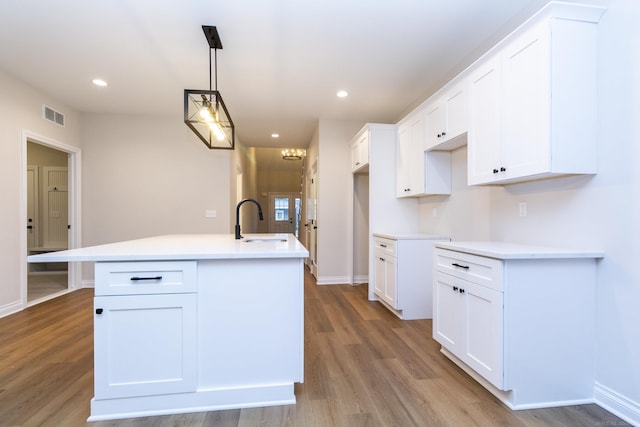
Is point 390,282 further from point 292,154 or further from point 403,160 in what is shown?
point 292,154

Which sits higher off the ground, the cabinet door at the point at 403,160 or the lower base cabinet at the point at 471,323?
the cabinet door at the point at 403,160

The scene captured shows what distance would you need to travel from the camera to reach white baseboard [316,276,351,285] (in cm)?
468

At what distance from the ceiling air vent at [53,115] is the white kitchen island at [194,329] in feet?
11.0

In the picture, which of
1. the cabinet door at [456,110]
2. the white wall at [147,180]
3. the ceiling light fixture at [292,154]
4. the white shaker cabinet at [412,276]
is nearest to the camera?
the cabinet door at [456,110]

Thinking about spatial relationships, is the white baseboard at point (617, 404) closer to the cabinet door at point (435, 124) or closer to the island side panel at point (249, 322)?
the island side panel at point (249, 322)

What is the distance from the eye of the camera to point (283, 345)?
1711 mm

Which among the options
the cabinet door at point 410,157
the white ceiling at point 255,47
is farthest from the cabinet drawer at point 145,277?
the cabinet door at point 410,157

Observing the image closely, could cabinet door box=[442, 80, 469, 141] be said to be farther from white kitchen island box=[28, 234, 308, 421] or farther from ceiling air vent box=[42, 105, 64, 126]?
ceiling air vent box=[42, 105, 64, 126]

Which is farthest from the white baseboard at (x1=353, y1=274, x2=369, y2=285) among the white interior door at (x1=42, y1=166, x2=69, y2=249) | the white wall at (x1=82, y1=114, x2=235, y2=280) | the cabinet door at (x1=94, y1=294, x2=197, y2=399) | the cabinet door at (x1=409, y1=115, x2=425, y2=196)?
the white interior door at (x1=42, y1=166, x2=69, y2=249)

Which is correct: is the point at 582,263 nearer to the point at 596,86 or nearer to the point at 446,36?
the point at 596,86

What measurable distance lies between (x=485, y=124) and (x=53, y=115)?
16.6ft

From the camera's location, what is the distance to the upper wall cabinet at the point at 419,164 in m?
3.15

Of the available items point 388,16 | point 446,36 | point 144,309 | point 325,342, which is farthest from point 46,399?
point 446,36

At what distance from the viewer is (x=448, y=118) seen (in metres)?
2.66
